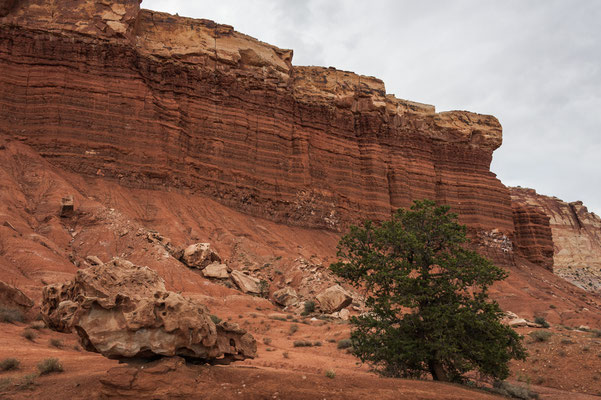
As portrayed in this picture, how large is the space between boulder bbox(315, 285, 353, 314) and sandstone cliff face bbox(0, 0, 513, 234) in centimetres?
1654

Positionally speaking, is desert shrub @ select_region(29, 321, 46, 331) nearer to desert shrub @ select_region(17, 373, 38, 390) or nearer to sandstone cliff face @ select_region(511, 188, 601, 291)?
desert shrub @ select_region(17, 373, 38, 390)

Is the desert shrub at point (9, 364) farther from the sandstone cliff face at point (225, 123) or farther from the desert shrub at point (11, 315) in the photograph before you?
the sandstone cliff face at point (225, 123)

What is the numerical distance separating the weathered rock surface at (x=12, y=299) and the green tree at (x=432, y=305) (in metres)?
10.7

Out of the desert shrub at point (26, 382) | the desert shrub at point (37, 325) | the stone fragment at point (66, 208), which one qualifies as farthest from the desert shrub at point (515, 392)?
the stone fragment at point (66, 208)

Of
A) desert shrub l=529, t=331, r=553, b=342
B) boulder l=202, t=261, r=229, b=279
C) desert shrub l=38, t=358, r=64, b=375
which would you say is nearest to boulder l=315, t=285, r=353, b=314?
boulder l=202, t=261, r=229, b=279

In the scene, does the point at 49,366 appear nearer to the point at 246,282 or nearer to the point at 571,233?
the point at 246,282

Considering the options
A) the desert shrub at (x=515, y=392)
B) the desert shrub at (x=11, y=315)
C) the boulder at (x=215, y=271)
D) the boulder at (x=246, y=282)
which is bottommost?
the desert shrub at (x=515, y=392)

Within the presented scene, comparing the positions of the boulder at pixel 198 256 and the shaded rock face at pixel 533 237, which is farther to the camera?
the shaded rock face at pixel 533 237

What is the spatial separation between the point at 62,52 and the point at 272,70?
2014cm

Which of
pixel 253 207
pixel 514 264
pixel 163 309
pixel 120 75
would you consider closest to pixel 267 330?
pixel 163 309

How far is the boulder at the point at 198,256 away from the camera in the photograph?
26875 millimetres

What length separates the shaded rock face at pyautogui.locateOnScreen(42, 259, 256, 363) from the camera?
7.60 meters

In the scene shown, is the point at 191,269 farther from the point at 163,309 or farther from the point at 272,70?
the point at 272,70

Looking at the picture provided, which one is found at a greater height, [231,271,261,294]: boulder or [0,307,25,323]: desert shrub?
[231,271,261,294]: boulder
